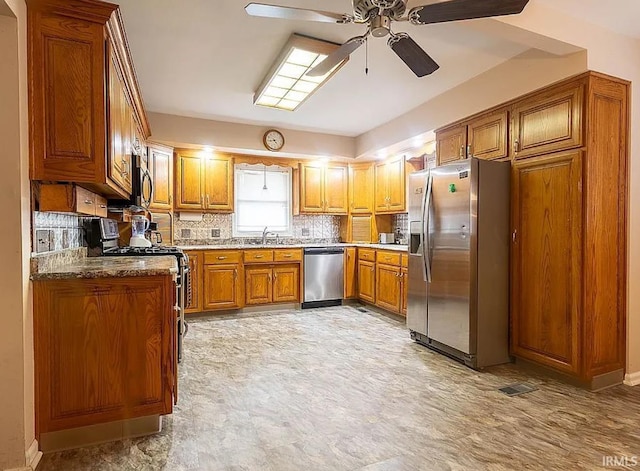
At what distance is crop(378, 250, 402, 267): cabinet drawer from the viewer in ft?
15.2

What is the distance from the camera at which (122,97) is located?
103 inches

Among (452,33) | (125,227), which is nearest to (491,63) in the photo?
(452,33)

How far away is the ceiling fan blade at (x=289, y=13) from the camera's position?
1765 millimetres

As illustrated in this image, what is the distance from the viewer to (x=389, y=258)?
483 centimetres

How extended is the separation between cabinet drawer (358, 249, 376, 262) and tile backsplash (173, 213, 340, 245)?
781mm

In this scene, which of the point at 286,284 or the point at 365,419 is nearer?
the point at 365,419

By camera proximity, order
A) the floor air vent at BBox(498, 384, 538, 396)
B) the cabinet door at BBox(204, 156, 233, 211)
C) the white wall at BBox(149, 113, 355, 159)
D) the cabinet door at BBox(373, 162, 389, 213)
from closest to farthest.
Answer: the floor air vent at BBox(498, 384, 538, 396) < the white wall at BBox(149, 113, 355, 159) < the cabinet door at BBox(204, 156, 233, 211) < the cabinet door at BBox(373, 162, 389, 213)

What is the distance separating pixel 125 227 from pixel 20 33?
103 inches

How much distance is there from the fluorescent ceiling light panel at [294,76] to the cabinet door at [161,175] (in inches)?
58.6

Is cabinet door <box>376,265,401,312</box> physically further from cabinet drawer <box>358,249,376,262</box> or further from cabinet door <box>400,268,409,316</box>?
cabinet drawer <box>358,249,376,262</box>

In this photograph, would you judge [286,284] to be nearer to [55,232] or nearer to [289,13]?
[55,232]

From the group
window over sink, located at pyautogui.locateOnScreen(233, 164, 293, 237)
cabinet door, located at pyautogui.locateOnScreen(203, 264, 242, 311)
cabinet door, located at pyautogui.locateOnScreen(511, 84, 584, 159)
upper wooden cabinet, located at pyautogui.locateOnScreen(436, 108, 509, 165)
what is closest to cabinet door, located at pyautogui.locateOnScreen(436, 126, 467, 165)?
upper wooden cabinet, located at pyautogui.locateOnScreen(436, 108, 509, 165)

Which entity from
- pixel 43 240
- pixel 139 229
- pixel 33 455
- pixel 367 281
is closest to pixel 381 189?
pixel 367 281

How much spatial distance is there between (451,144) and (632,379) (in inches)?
98.0
